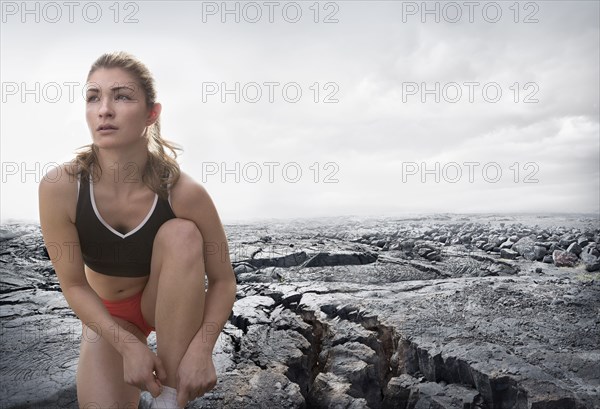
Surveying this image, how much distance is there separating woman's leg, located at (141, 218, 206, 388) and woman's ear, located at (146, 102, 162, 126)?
0.42 m

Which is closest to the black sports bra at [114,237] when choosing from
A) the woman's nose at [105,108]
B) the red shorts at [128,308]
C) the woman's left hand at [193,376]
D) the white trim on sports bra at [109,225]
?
the white trim on sports bra at [109,225]

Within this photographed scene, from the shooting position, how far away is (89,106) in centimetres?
150

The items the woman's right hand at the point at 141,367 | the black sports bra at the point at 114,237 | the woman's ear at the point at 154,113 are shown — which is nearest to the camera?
the woman's right hand at the point at 141,367

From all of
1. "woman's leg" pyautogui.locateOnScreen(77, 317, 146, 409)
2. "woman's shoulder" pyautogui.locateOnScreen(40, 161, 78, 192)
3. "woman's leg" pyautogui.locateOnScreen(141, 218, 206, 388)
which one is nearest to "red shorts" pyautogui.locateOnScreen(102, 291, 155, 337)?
"woman's leg" pyautogui.locateOnScreen(77, 317, 146, 409)

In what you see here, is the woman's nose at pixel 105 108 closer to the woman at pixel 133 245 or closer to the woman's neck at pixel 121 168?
the woman at pixel 133 245

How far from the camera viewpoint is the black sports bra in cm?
151

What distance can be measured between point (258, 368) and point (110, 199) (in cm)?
114

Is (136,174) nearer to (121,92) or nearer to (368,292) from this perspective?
(121,92)

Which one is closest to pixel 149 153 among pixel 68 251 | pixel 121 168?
pixel 121 168

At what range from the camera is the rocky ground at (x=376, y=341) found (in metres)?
A: 1.85

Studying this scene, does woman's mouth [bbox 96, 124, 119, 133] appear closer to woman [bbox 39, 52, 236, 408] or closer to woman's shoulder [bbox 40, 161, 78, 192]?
woman [bbox 39, 52, 236, 408]

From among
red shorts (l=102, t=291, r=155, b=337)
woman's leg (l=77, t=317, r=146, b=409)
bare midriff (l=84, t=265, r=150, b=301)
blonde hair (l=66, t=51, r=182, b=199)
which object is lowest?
woman's leg (l=77, t=317, r=146, b=409)

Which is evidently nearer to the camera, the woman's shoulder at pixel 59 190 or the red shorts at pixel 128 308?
the woman's shoulder at pixel 59 190

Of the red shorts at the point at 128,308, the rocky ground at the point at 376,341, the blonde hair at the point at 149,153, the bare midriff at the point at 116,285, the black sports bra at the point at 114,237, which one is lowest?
the rocky ground at the point at 376,341
